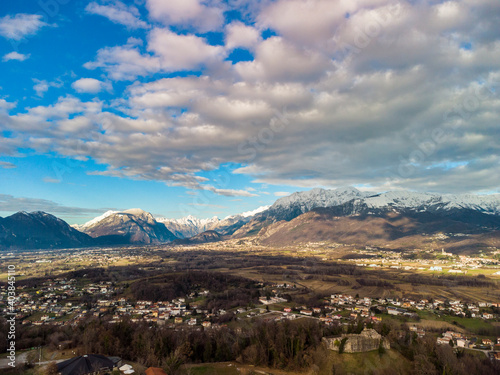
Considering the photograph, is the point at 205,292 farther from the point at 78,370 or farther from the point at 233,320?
the point at 78,370

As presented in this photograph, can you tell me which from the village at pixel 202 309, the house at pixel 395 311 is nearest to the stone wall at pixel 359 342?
the village at pixel 202 309

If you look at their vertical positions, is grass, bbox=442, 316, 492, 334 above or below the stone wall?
below

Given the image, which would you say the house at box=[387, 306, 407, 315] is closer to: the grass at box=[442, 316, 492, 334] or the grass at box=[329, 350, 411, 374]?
the grass at box=[442, 316, 492, 334]

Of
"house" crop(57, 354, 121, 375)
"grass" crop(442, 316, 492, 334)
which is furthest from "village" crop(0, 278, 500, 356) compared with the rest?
"house" crop(57, 354, 121, 375)

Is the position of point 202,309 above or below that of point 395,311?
above

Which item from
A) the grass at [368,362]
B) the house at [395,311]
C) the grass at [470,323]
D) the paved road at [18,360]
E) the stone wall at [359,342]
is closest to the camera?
the paved road at [18,360]

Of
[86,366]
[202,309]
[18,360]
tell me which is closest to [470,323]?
[202,309]

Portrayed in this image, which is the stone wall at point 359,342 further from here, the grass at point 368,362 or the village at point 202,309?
the village at point 202,309

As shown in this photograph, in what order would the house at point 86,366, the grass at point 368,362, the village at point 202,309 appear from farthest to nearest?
the village at point 202,309 < the grass at point 368,362 < the house at point 86,366

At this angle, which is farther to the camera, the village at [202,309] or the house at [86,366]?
the village at [202,309]

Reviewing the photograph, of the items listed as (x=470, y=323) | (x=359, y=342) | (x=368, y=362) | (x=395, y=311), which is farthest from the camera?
(x=395, y=311)

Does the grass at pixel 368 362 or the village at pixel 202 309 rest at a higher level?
the grass at pixel 368 362

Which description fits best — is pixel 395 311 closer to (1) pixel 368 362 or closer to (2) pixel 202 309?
(1) pixel 368 362
